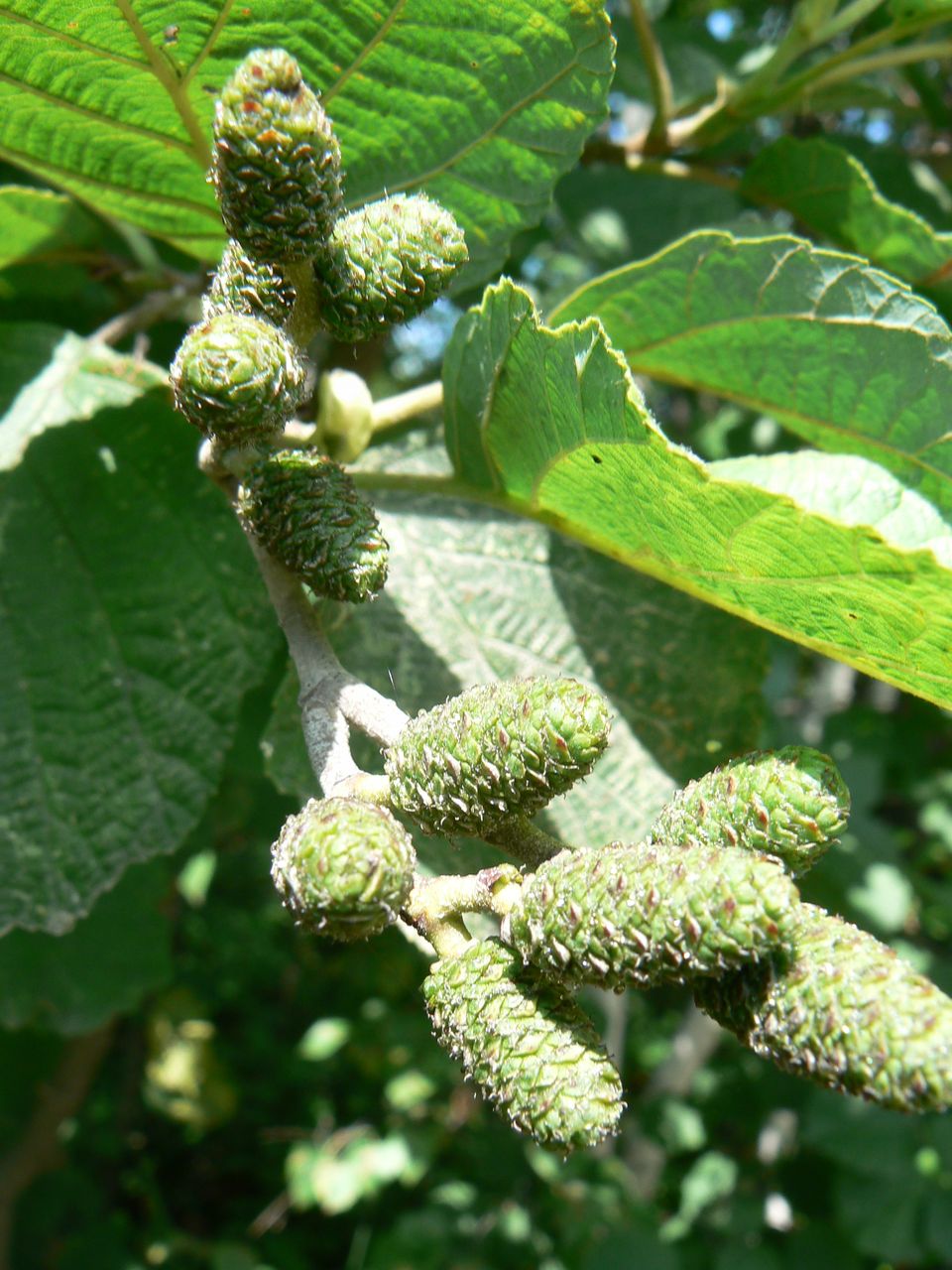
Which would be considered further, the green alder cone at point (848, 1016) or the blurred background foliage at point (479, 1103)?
the blurred background foliage at point (479, 1103)

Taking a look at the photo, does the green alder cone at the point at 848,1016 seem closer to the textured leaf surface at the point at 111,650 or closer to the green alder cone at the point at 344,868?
the green alder cone at the point at 344,868

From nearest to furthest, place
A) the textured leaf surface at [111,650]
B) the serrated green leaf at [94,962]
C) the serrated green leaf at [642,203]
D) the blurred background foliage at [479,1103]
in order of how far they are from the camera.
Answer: the textured leaf surface at [111,650]
the serrated green leaf at [94,962]
the blurred background foliage at [479,1103]
the serrated green leaf at [642,203]

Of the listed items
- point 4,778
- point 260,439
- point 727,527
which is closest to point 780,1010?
point 727,527

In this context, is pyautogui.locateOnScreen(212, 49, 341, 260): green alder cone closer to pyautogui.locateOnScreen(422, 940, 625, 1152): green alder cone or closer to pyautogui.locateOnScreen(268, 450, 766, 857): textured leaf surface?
pyautogui.locateOnScreen(422, 940, 625, 1152): green alder cone

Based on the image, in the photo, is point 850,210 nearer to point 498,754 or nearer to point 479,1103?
point 498,754

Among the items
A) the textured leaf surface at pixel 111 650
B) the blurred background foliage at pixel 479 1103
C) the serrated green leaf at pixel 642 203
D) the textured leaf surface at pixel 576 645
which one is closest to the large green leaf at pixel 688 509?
the textured leaf surface at pixel 576 645

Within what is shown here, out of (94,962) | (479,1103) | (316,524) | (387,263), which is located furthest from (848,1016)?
(479,1103)

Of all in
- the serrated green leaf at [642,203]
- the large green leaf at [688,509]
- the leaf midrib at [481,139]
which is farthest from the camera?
the serrated green leaf at [642,203]
